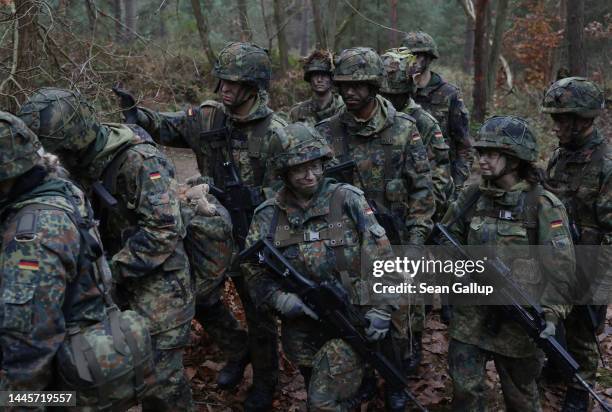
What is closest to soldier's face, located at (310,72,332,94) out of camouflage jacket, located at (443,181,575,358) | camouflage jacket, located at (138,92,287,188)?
camouflage jacket, located at (138,92,287,188)

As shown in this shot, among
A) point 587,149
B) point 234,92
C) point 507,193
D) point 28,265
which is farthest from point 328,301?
point 587,149

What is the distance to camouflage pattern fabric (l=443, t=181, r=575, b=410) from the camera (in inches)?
174

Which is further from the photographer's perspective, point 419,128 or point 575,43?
point 575,43

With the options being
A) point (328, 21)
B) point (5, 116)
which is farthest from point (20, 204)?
point (328, 21)

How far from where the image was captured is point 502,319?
453 centimetres

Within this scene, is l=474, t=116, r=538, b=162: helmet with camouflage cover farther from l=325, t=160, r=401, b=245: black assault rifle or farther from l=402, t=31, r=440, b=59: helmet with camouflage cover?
l=402, t=31, r=440, b=59: helmet with camouflage cover

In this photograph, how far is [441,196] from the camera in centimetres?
650

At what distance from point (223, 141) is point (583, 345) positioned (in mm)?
3611

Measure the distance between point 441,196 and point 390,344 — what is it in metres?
2.43

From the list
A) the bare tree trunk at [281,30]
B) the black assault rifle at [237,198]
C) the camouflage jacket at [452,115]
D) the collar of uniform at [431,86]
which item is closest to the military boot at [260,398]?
the black assault rifle at [237,198]

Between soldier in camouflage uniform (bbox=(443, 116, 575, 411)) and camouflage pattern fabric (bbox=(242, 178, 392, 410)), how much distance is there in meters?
0.81

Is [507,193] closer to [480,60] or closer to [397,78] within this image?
[397,78]

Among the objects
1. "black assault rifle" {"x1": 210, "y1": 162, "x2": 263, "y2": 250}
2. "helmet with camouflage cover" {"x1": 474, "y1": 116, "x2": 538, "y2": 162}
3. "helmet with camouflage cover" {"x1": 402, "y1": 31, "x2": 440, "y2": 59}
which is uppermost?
"helmet with camouflage cover" {"x1": 402, "y1": 31, "x2": 440, "y2": 59}

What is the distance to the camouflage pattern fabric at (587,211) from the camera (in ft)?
16.7
